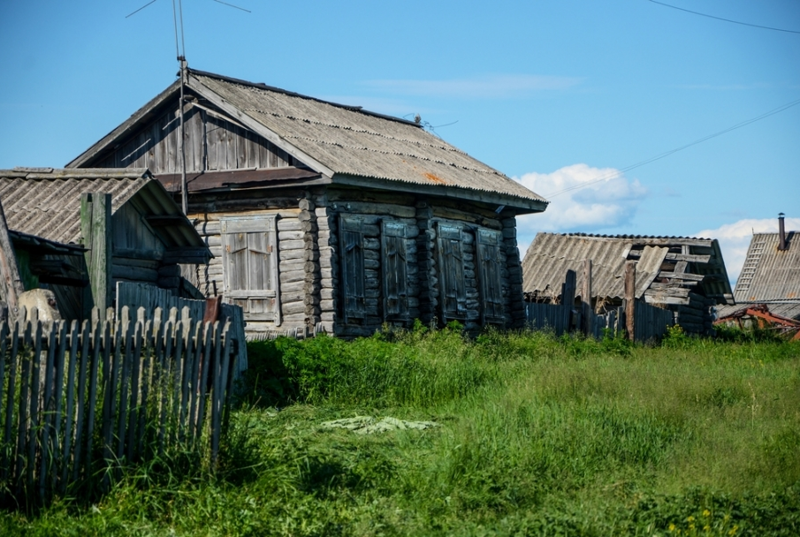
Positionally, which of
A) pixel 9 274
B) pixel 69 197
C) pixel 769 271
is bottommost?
pixel 9 274

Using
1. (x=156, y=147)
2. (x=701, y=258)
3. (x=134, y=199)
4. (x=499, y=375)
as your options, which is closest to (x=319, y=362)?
(x=499, y=375)

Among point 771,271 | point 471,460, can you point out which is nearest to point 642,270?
point 471,460

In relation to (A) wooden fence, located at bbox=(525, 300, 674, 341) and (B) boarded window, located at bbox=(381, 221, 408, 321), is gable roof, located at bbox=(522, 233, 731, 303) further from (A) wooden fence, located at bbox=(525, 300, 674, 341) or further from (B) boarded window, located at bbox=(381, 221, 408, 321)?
(B) boarded window, located at bbox=(381, 221, 408, 321)

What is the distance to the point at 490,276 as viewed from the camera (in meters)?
20.6

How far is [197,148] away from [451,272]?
563 centimetres

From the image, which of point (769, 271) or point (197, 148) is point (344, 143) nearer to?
point (197, 148)

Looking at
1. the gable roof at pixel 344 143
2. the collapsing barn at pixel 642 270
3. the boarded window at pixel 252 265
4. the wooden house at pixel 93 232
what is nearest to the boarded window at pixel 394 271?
the gable roof at pixel 344 143

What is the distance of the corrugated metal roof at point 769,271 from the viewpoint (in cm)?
4238

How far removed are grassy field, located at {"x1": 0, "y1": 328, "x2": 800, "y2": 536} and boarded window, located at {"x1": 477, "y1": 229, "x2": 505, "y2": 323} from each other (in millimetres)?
7718

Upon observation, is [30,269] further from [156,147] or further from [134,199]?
[156,147]

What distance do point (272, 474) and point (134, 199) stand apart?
686cm

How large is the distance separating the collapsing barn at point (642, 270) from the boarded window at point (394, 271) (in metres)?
9.16

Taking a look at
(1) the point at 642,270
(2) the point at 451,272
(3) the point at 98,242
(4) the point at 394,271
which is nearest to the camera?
(3) the point at 98,242

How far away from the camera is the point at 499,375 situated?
12.4 metres
